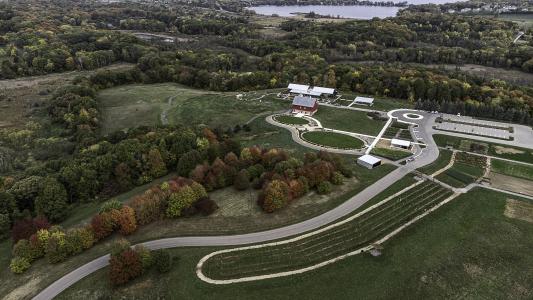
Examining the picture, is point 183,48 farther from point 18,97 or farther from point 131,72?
point 18,97

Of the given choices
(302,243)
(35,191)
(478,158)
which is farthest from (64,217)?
(478,158)

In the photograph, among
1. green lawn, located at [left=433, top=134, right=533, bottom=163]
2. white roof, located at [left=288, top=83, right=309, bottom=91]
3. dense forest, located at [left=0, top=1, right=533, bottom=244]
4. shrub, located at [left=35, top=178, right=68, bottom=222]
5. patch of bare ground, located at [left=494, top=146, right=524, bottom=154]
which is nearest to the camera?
shrub, located at [left=35, top=178, right=68, bottom=222]

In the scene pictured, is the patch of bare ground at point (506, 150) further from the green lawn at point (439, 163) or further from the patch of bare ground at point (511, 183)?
the patch of bare ground at point (511, 183)

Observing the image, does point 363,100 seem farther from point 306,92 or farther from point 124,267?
point 124,267

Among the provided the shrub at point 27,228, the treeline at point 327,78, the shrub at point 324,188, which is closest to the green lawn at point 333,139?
the shrub at point 324,188

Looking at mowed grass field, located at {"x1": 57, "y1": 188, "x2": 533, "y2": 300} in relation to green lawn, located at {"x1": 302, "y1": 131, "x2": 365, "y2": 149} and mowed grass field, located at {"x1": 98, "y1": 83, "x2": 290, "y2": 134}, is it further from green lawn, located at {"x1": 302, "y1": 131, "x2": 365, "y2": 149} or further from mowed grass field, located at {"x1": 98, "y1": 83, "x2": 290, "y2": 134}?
mowed grass field, located at {"x1": 98, "y1": 83, "x2": 290, "y2": 134}

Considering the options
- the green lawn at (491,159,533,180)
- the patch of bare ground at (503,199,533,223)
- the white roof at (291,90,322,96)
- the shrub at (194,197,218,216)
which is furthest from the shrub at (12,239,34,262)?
the white roof at (291,90,322,96)
